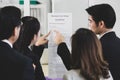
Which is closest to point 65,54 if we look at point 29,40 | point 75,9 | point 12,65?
point 29,40

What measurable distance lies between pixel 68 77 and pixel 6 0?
241 cm

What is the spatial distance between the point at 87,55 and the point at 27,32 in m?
0.72

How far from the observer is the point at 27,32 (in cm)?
243

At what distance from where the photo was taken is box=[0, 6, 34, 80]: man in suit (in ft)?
6.02

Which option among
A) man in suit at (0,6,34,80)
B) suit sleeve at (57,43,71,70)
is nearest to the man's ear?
suit sleeve at (57,43,71,70)

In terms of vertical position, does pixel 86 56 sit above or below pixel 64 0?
below

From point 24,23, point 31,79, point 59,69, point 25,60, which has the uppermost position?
point 24,23

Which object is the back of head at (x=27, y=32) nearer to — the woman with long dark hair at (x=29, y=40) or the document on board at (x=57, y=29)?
the woman with long dark hair at (x=29, y=40)

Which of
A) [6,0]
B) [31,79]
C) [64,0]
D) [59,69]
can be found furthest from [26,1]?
[31,79]

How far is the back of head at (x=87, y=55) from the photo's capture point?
188 centimetres

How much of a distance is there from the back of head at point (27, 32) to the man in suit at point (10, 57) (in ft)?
1.57

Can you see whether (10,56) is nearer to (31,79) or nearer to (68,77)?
(31,79)

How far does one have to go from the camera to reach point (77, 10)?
377 cm

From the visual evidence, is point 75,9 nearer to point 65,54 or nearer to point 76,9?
point 76,9
